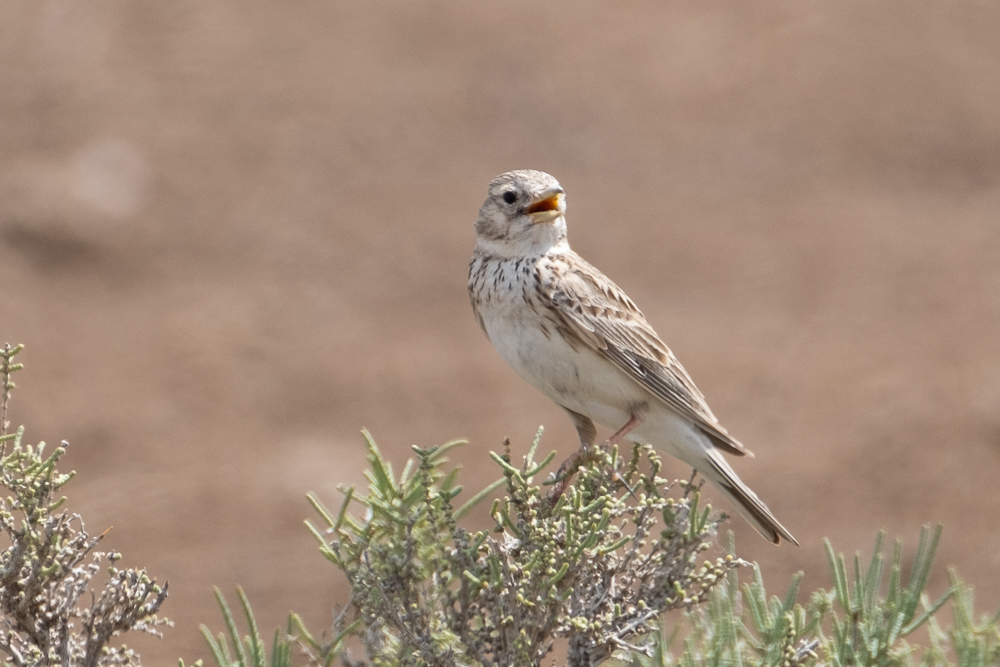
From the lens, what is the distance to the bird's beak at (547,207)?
13.4ft

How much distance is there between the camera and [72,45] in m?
10.9

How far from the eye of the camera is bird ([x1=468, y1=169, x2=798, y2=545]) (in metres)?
4.00

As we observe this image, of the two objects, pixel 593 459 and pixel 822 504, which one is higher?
pixel 822 504

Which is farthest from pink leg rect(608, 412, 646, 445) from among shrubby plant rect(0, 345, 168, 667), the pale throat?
shrubby plant rect(0, 345, 168, 667)

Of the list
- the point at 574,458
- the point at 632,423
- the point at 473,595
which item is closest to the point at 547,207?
the point at 632,423

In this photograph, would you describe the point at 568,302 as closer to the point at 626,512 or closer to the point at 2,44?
the point at 626,512

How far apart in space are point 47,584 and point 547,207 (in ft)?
7.28

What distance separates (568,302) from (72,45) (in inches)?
321

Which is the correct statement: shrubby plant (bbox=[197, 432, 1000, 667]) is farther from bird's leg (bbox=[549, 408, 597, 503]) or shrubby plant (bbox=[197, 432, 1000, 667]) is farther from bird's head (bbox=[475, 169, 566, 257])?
bird's head (bbox=[475, 169, 566, 257])

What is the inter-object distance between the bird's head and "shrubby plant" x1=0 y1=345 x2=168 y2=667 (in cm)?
200

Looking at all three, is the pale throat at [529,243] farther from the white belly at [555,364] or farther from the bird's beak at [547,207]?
the white belly at [555,364]

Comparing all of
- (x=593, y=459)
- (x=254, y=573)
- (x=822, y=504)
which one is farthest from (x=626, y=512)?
(x=822, y=504)

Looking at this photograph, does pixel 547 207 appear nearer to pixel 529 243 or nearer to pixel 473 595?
pixel 529 243

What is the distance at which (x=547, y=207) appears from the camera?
421 cm
